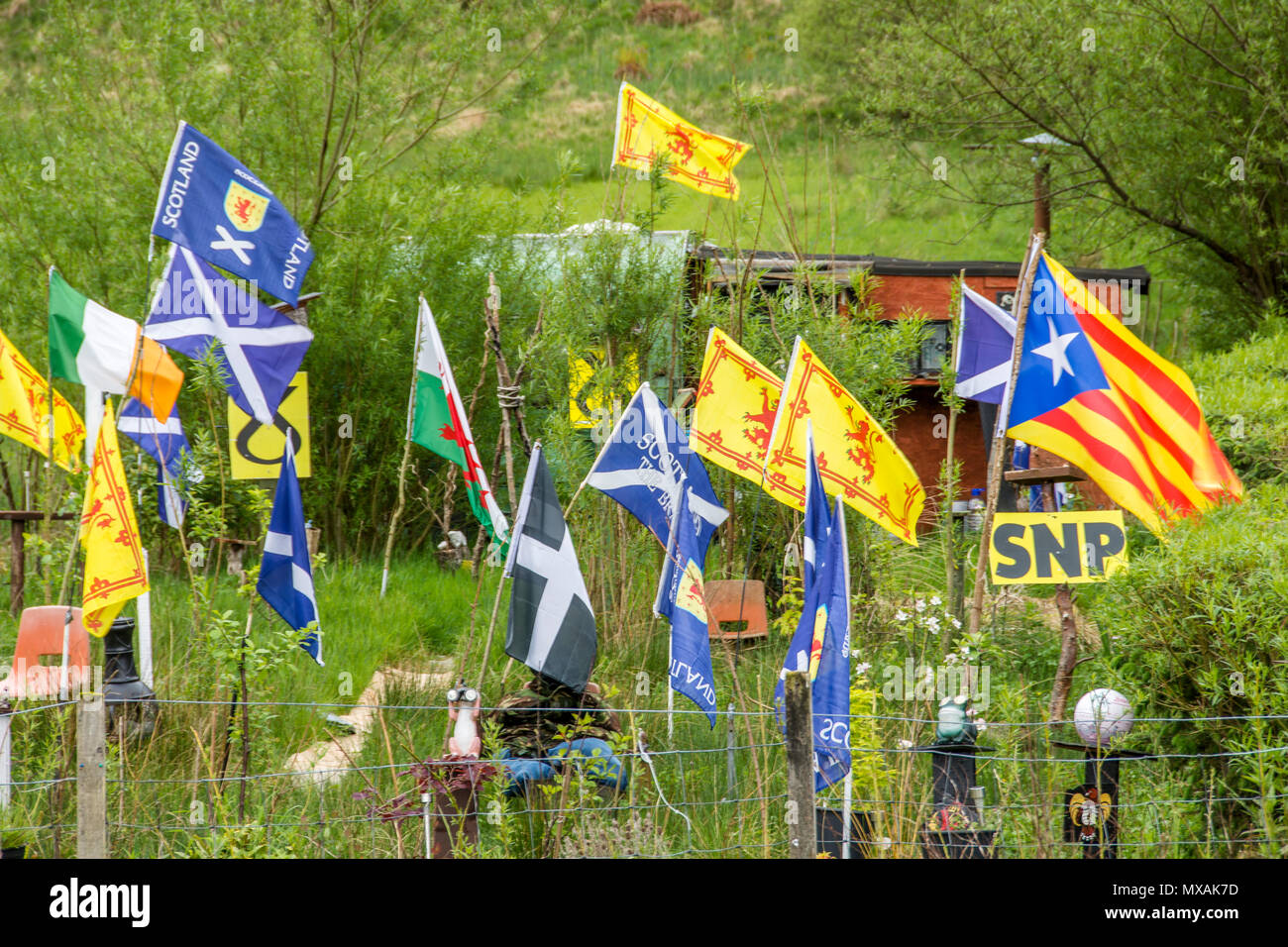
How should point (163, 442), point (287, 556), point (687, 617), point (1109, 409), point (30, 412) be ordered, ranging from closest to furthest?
point (687, 617) → point (287, 556) → point (1109, 409) → point (30, 412) → point (163, 442)

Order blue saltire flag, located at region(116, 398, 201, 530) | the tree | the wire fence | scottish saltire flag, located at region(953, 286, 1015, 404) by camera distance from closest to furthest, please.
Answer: the wire fence < scottish saltire flag, located at region(953, 286, 1015, 404) < blue saltire flag, located at region(116, 398, 201, 530) < the tree

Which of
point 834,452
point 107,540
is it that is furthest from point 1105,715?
point 107,540

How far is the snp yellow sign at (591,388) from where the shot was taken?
8.18 m

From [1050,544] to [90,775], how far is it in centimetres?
447

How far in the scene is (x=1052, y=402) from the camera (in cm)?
651

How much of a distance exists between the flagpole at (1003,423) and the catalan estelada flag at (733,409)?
3.86 feet

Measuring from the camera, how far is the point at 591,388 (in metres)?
8.30

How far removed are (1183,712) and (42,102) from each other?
10.2m

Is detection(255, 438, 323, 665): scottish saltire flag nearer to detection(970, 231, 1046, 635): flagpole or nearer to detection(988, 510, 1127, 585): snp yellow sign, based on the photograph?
detection(970, 231, 1046, 635): flagpole

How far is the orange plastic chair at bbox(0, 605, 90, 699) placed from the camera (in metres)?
6.18

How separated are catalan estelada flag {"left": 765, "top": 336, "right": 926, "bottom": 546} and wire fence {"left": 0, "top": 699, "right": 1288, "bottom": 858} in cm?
115

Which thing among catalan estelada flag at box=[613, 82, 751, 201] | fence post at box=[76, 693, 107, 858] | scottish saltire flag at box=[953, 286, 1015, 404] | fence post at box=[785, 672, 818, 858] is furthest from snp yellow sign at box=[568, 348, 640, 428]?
fence post at box=[76, 693, 107, 858]

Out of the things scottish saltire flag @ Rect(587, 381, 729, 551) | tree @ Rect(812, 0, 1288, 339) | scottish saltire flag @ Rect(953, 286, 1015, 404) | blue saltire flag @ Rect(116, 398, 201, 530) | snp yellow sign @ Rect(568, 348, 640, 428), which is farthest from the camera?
tree @ Rect(812, 0, 1288, 339)

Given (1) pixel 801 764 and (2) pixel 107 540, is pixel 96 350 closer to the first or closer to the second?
(2) pixel 107 540
